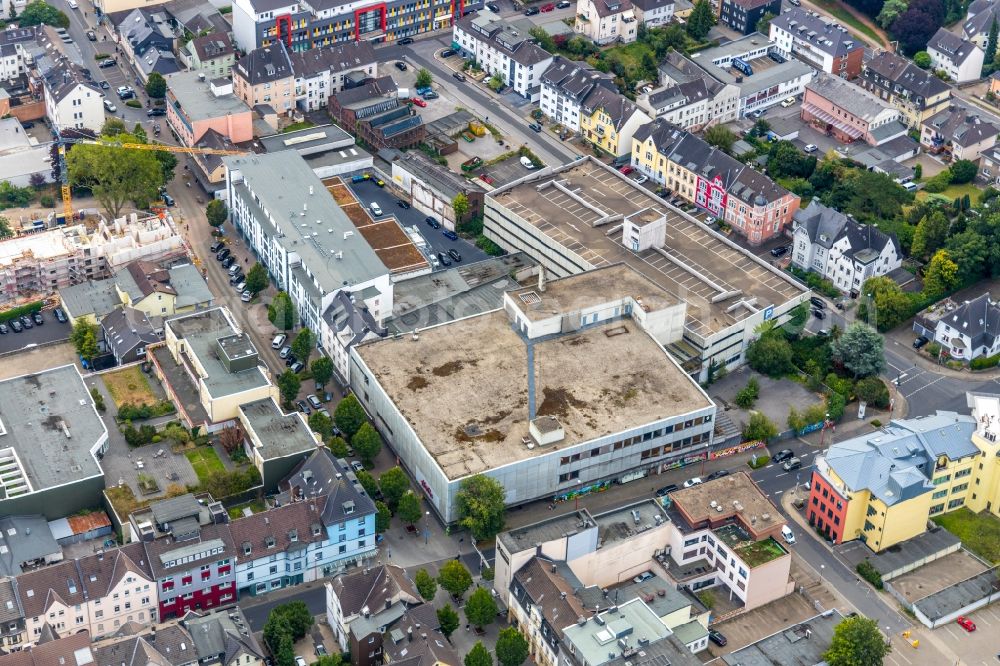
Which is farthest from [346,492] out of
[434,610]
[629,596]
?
[629,596]

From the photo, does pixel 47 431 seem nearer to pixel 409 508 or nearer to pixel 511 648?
pixel 409 508

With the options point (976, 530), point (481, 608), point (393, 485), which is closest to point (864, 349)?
point (976, 530)

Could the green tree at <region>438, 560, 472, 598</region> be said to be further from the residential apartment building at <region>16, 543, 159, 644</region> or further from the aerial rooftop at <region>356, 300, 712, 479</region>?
the residential apartment building at <region>16, 543, 159, 644</region>

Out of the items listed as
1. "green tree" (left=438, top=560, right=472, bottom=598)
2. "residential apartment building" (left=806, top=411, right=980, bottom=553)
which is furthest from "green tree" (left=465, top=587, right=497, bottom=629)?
"residential apartment building" (left=806, top=411, right=980, bottom=553)

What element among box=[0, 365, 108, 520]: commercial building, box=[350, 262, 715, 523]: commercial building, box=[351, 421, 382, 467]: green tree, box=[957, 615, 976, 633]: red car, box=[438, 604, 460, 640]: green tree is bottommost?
box=[957, 615, 976, 633]: red car

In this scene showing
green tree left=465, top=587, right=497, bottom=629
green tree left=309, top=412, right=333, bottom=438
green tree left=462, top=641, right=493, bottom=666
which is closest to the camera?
green tree left=462, top=641, right=493, bottom=666

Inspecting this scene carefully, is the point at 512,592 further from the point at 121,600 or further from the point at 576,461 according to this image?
the point at 121,600

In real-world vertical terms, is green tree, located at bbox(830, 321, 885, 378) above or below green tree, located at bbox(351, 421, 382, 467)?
above
